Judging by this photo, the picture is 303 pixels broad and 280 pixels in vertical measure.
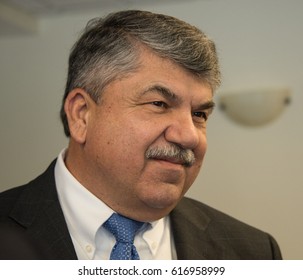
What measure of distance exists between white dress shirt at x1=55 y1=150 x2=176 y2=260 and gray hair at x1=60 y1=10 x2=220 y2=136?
0.62 feet

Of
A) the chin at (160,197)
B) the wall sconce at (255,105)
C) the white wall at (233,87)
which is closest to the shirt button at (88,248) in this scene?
the chin at (160,197)

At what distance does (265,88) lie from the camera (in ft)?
6.09

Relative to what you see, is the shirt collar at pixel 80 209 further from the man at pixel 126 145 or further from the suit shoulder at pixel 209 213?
the suit shoulder at pixel 209 213

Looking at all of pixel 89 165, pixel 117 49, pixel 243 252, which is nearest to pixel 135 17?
pixel 117 49

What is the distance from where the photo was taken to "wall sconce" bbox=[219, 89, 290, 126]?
71.8 inches

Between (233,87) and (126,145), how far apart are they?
1.17m

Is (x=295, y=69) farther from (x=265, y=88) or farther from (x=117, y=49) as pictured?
(x=117, y=49)

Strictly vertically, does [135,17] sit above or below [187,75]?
above

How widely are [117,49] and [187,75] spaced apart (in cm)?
15

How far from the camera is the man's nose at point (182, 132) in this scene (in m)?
0.82

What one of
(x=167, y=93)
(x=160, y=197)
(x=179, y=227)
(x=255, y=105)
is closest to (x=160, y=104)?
(x=167, y=93)

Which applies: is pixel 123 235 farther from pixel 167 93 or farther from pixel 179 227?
pixel 167 93

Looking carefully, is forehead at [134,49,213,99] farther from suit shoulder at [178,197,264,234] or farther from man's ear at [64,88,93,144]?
suit shoulder at [178,197,264,234]

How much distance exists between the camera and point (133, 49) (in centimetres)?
87
